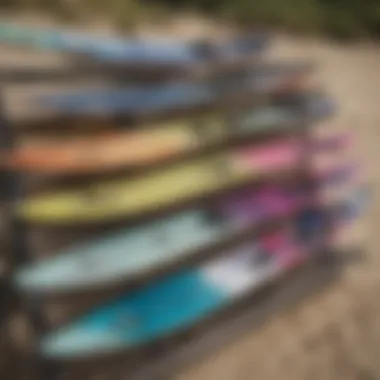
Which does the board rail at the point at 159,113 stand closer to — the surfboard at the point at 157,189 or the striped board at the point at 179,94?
the striped board at the point at 179,94

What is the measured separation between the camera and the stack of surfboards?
1529 mm

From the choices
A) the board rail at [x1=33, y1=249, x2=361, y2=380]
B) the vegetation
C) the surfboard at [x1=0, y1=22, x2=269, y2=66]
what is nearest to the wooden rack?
the board rail at [x1=33, y1=249, x2=361, y2=380]

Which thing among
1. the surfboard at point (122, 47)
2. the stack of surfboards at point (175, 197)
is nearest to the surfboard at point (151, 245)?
the stack of surfboards at point (175, 197)

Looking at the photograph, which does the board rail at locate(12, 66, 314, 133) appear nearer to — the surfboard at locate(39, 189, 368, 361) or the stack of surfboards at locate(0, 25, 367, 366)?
the stack of surfboards at locate(0, 25, 367, 366)

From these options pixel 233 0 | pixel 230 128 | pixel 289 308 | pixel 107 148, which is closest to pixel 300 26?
pixel 233 0

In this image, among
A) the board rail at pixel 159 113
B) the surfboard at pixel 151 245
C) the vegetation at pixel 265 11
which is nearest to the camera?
the surfboard at pixel 151 245

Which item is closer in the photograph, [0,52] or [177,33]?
[0,52]

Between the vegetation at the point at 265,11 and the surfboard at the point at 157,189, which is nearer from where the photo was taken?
the surfboard at the point at 157,189

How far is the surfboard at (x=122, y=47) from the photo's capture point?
1.63m

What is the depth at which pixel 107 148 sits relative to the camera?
166cm

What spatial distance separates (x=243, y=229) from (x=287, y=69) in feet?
1.72

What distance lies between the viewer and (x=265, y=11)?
2.80 meters

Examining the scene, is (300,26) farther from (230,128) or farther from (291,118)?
(230,128)

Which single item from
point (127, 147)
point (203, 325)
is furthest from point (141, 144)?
point (203, 325)
